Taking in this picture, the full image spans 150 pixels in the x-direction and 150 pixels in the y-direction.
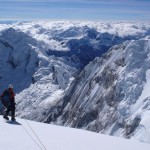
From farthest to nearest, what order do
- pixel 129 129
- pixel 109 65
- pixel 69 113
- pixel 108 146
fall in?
pixel 69 113 → pixel 109 65 → pixel 129 129 → pixel 108 146

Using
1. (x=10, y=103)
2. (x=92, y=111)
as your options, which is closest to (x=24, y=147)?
(x=10, y=103)

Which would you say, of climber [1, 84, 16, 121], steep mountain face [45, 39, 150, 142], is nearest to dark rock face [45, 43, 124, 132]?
steep mountain face [45, 39, 150, 142]

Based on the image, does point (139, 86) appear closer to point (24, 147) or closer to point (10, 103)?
point (10, 103)

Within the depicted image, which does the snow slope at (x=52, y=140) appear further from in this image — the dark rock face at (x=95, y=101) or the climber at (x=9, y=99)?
the dark rock face at (x=95, y=101)

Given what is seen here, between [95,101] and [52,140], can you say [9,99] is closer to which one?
[52,140]

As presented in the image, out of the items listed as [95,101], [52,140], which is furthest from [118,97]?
[52,140]

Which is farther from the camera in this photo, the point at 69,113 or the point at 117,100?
the point at 69,113
